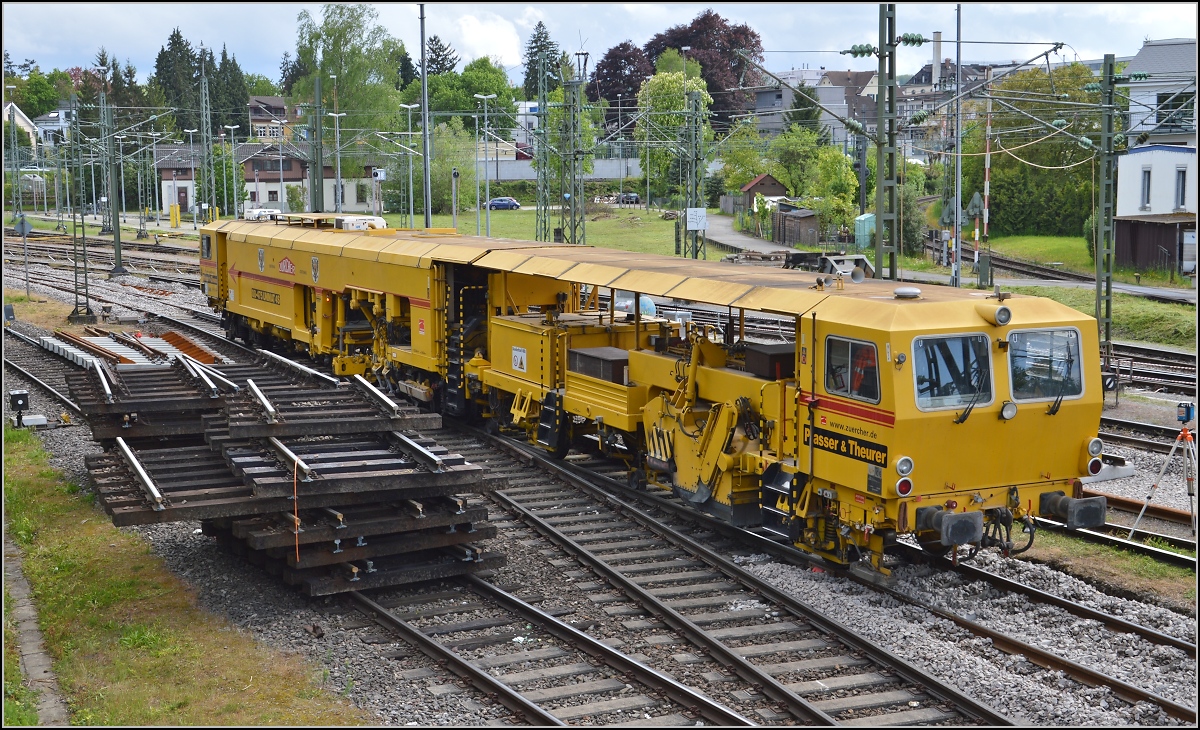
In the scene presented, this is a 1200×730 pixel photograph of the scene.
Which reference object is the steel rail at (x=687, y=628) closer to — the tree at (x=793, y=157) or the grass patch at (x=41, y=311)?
the grass patch at (x=41, y=311)

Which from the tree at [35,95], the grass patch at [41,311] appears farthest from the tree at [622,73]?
the grass patch at [41,311]

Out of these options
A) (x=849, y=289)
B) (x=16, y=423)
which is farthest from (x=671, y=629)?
(x=16, y=423)

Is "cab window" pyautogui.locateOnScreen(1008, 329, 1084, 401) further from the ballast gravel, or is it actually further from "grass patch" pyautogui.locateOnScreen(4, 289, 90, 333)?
"grass patch" pyautogui.locateOnScreen(4, 289, 90, 333)

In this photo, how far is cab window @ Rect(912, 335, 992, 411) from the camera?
1031cm

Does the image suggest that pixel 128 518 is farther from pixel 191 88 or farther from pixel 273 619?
pixel 191 88

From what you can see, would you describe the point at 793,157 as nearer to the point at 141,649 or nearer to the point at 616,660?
the point at 616,660

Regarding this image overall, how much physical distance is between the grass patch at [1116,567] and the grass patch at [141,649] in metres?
7.25

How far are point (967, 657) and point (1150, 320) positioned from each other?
22.7 meters

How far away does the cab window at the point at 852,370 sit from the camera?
10414 millimetres

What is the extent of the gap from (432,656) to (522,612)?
1.21 metres

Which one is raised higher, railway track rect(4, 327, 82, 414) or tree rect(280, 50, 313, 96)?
tree rect(280, 50, 313, 96)

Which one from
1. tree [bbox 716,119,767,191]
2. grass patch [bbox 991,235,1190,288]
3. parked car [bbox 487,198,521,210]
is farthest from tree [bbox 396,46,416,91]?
grass patch [bbox 991,235,1190,288]

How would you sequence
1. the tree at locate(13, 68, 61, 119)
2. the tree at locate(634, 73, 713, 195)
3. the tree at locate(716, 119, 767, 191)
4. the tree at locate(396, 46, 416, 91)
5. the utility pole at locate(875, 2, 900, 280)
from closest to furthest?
the utility pole at locate(875, 2, 900, 280), the tree at locate(716, 119, 767, 191), the tree at locate(634, 73, 713, 195), the tree at locate(13, 68, 61, 119), the tree at locate(396, 46, 416, 91)

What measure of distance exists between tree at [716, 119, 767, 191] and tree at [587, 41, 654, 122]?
26.9 metres
